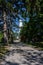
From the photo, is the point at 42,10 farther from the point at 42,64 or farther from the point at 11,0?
the point at 42,64

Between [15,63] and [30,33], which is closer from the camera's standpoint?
[15,63]

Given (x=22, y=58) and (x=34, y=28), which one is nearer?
(x=22, y=58)

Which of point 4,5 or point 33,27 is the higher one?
point 4,5

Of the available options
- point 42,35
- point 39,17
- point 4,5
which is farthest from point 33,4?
point 42,35

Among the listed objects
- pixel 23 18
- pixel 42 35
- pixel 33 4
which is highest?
pixel 33 4

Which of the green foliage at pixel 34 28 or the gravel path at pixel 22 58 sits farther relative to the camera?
the green foliage at pixel 34 28

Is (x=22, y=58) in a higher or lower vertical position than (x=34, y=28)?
higher

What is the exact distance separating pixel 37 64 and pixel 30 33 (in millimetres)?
25619

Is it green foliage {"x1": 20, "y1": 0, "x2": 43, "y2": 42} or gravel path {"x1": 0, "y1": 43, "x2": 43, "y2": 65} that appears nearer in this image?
gravel path {"x1": 0, "y1": 43, "x2": 43, "y2": 65}

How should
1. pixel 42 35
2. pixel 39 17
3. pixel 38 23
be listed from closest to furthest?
pixel 39 17
pixel 38 23
pixel 42 35

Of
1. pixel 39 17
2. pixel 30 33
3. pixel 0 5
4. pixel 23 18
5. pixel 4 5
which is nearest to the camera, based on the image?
pixel 4 5

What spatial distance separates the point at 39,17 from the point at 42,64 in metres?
19.5

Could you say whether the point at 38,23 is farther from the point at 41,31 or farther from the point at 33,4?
the point at 33,4

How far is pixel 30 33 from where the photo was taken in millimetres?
35594
